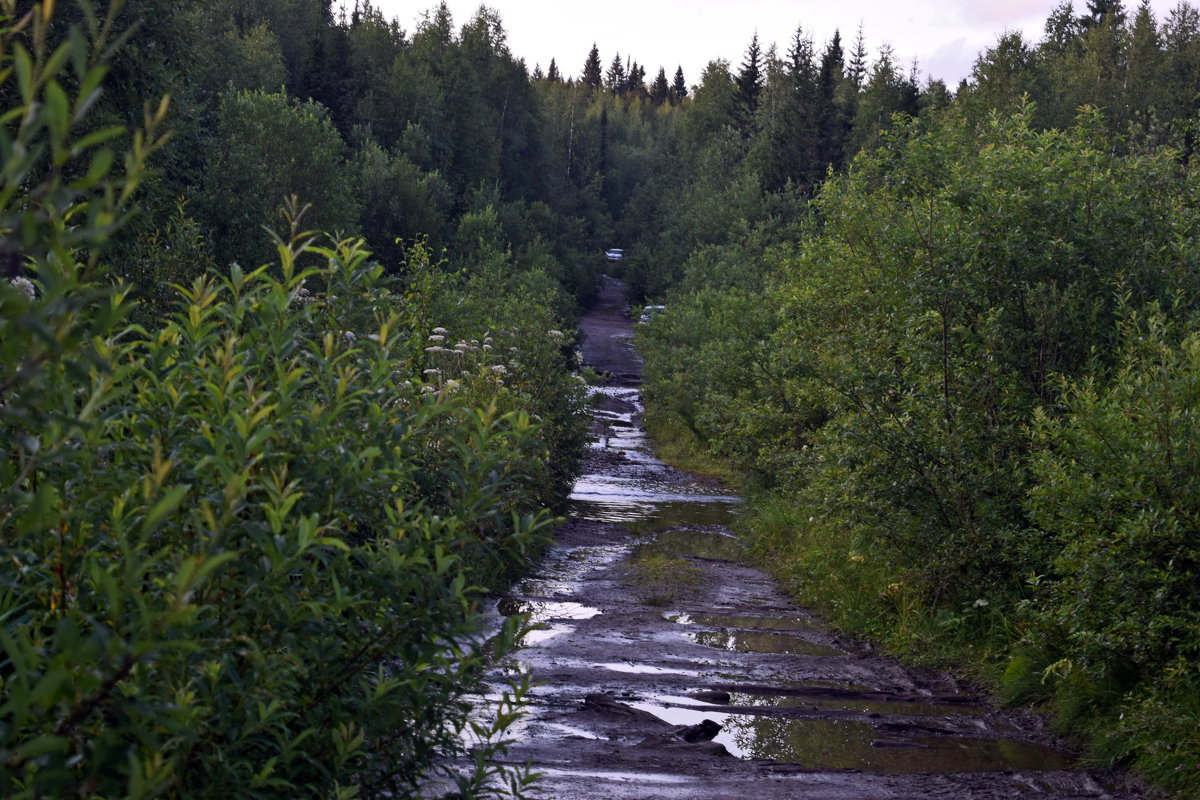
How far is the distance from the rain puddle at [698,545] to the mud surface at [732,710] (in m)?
1.82

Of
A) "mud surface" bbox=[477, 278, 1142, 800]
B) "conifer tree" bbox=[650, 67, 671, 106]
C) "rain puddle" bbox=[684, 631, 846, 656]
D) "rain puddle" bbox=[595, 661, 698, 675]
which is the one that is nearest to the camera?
"mud surface" bbox=[477, 278, 1142, 800]

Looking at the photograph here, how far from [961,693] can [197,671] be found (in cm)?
813

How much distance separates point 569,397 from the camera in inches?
824

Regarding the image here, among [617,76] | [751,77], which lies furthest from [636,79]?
[751,77]

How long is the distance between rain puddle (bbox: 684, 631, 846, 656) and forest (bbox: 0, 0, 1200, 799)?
0.88 m

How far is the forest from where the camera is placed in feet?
7.84

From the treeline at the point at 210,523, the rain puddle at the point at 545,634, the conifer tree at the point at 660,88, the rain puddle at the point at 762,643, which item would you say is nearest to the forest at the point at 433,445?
the treeline at the point at 210,523

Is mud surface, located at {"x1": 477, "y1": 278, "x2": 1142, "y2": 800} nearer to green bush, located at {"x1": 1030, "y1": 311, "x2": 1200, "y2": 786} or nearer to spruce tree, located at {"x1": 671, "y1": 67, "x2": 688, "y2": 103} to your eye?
green bush, located at {"x1": 1030, "y1": 311, "x2": 1200, "y2": 786}

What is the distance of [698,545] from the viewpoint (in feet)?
61.1

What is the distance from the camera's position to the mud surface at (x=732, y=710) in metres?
6.82

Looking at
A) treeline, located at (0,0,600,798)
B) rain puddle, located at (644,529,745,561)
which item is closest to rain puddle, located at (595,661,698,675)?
treeline, located at (0,0,600,798)

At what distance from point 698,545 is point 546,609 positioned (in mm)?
6430

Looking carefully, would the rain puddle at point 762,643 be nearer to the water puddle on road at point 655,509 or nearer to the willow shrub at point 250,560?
the willow shrub at point 250,560

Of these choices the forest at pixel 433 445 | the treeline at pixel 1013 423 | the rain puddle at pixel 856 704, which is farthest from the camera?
the rain puddle at pixel 856 704
